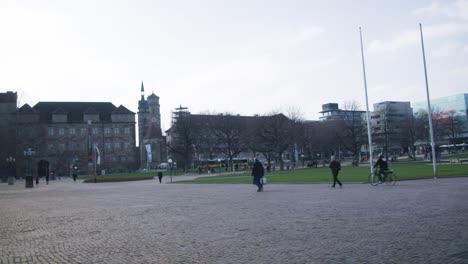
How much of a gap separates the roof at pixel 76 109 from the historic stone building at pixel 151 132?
52.1 ft

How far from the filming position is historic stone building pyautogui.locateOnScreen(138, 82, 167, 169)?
13062 centimetres

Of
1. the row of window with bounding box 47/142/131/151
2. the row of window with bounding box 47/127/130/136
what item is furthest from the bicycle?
the row of window with bounding box 47/127/130/136

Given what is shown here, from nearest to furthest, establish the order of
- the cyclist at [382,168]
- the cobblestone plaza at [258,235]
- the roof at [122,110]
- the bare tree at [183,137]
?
the cobblestone plaza at [258,235]
the cyclist at [382,168]
the bare tree at [183,137]
the roof at [122,110]

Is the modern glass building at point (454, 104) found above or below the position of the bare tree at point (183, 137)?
above

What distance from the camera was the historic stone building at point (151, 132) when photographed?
131 meters

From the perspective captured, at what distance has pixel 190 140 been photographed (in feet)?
272

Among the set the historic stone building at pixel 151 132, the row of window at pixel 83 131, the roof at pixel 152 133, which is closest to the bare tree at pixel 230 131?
the row of window at pixel 83 131

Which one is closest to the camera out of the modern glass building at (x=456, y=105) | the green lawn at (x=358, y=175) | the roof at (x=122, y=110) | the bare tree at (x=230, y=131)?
the green lawn at (x=358, y=175)

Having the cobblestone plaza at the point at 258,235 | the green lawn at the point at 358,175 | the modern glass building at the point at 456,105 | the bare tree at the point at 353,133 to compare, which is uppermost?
the modern glass building at the point at 456,105

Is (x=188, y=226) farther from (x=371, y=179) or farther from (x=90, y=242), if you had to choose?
(x=371, y=179)

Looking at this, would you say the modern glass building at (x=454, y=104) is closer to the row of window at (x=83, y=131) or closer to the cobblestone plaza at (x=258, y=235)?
the row of window at (x=83, y=131)

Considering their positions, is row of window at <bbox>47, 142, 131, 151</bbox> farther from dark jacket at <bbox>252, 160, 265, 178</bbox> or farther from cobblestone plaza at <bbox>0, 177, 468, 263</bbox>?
cobblestone plaza at <bbox>0, 177, 468, 263</bbox>

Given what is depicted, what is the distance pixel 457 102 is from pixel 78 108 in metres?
114

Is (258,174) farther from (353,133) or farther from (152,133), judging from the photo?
(152,133)
